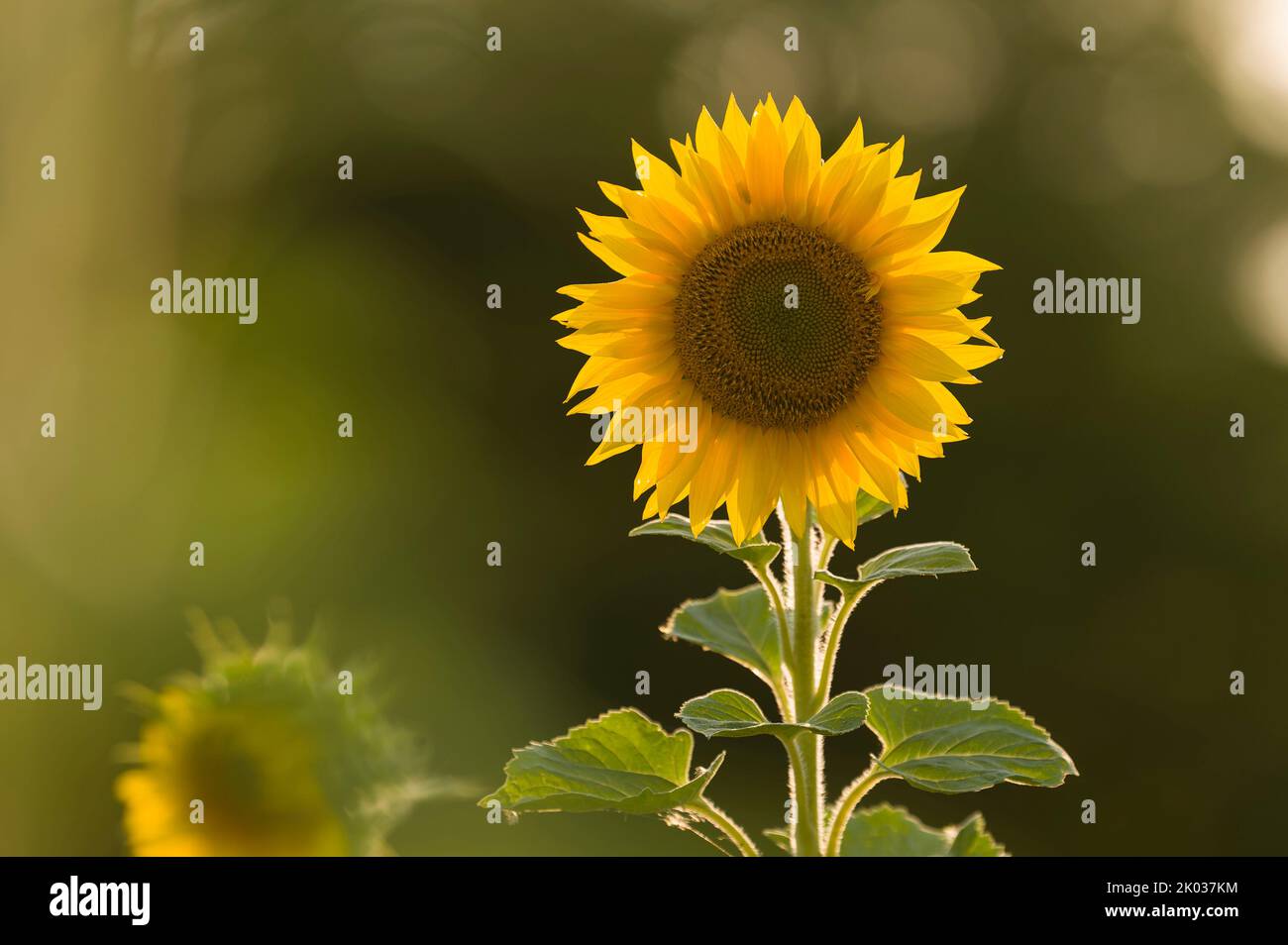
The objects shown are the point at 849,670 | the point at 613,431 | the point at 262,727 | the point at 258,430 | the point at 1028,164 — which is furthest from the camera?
the point at 1028,164

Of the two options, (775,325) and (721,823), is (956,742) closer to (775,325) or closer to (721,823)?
(721,823)

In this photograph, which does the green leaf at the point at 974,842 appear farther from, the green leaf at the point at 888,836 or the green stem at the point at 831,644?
the green stem at the point at 831,644

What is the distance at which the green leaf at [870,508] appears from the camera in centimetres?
150

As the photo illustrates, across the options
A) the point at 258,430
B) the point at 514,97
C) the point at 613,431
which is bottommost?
the point at 613,431

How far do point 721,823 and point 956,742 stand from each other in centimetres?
29

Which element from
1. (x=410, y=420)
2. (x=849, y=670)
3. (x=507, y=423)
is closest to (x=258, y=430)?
(x=410, y=420)

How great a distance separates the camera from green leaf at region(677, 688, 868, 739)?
3.55 ft

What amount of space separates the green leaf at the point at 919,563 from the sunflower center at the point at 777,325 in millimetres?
287

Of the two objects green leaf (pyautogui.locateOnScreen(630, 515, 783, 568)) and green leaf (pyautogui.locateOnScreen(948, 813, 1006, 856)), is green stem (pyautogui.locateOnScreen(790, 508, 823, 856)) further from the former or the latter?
green leaf (pyautogui.locateOnScreen(948, 813, 1006, 856))

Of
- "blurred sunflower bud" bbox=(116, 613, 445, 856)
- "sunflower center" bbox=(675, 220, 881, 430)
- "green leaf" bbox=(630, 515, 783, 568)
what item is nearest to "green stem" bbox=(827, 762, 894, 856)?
"green leaf" bbox=(630, 515, 783, 568)

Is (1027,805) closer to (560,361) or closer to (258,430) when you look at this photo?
(560,361)

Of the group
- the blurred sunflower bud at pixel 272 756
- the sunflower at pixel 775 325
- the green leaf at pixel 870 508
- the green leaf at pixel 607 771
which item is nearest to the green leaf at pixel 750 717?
the green leaf at pixel 607 771

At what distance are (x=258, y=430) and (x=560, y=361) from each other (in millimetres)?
1317

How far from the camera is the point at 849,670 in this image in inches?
166
